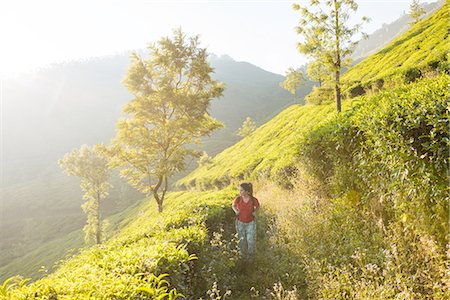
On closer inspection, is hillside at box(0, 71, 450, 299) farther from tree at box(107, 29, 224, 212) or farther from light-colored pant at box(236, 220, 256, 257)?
tree at box(107, 29, 224, 212)

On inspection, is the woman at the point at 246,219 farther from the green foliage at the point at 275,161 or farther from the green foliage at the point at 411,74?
the green foliage at the point at 411,74

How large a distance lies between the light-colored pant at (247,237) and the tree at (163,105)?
11.5 m

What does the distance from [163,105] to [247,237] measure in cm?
1337

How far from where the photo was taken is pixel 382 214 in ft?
22.6

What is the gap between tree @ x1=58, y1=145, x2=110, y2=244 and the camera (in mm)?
46062

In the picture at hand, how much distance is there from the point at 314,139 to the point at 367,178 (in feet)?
9.49

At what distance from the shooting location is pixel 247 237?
8.85 meters

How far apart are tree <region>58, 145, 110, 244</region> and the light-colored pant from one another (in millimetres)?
42076

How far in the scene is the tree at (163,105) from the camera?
19047 mm

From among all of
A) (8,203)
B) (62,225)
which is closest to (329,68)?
(62,225)

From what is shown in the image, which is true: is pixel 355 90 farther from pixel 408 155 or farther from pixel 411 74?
pixel 408 155

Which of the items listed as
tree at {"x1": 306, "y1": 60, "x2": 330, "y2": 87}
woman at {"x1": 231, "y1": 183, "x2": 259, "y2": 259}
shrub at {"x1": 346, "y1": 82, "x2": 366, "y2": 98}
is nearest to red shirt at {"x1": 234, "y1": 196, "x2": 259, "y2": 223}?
woman at {"x1": 231, "y1": 183, "x2": 259, "y2": 259}

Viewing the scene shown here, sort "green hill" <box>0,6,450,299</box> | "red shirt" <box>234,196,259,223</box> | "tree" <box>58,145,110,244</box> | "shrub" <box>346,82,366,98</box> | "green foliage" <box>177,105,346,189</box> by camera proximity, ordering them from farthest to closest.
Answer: "tree" <box>58,145,110,244</box>, "shrub" <box>346,82,366,98</box>, "green foliage" <box>177,105,346,189</box>, "red shirt" <box>234,196,259,223</box>, "green hill" <box>0,6,450,299</box>

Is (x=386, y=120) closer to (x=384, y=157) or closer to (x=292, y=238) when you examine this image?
(x=384, y=157)
